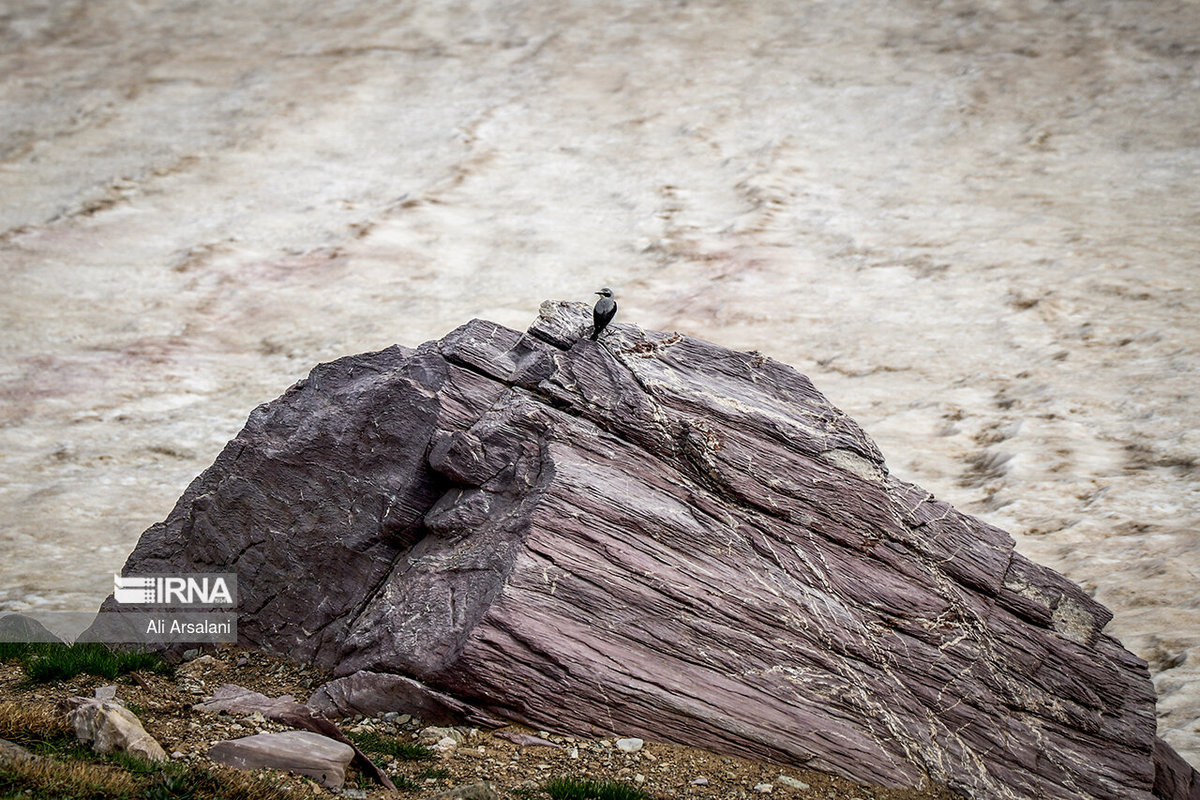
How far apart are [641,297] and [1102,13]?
81.0ft

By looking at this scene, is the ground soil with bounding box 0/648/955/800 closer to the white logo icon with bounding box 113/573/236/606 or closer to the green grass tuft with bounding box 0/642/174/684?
the green grass tuft with bounding box 0/642/174/684

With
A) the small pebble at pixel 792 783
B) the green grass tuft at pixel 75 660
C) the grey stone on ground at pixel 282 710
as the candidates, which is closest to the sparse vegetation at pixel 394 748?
the grey stone on ground at pixel 282 710

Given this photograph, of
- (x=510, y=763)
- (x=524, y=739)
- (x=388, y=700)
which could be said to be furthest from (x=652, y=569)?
(x=388, y=700)

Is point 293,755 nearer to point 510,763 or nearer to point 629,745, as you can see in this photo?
point 510,763

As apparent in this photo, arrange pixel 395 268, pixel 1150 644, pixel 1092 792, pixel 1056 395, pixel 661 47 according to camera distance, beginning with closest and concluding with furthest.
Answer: pixel 1092 792, pixel 1150 644, pixel 1056 395, pixel 395 268, pixel 661 47

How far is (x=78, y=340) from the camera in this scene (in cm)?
2866

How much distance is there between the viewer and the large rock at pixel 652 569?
9969 mm

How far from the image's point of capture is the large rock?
9969mm

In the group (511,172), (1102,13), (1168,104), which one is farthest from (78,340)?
(1102,13)

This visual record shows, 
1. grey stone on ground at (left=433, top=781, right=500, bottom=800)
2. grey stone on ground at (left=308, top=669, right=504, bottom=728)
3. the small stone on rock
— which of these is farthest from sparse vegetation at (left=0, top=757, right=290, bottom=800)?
the small stone on rock

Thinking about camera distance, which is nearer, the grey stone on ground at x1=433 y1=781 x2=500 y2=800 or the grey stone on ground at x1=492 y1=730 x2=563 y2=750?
the grey stone on ground at x1=433 y1=781 x2=500 y2=800

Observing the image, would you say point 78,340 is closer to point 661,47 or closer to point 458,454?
point 458,454

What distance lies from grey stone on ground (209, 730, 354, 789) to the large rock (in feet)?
3.30

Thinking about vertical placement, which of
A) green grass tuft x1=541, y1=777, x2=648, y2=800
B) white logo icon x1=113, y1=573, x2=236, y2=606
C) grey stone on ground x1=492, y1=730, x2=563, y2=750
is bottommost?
white logo icon x1=113, y1=573, x2=236, y2=606
